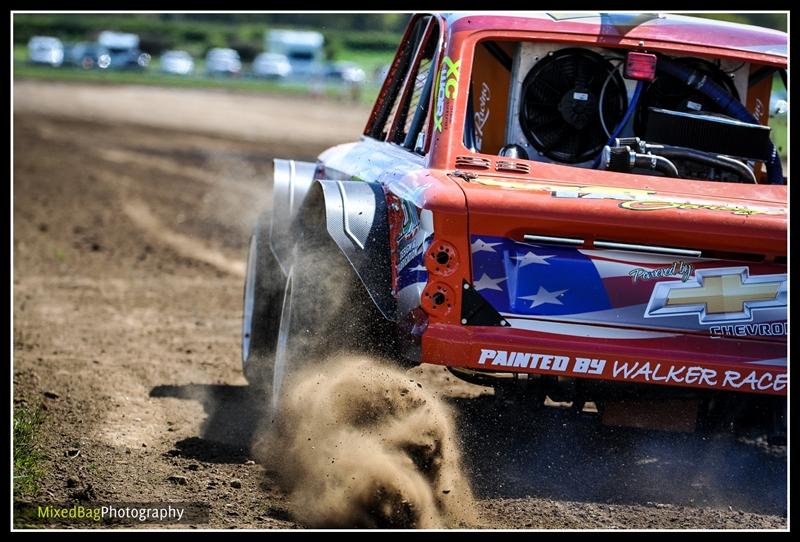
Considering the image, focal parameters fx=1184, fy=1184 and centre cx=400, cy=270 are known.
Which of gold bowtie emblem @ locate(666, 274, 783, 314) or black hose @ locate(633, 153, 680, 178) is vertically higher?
black hose @ locate(633, 153, 680, 178)

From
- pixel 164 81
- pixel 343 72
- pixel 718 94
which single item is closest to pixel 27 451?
pixel 718 94

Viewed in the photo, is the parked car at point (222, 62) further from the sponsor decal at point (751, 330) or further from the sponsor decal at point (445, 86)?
the sponsor decal at point (751, 330)

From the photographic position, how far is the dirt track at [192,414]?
4.88 metres

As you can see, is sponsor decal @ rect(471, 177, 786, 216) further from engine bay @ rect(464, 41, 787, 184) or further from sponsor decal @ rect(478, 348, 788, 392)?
engine bay @ rect(464, 41, 787, 184)

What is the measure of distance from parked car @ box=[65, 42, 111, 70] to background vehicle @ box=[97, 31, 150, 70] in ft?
1.89

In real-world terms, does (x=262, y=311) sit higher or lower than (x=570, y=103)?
lower

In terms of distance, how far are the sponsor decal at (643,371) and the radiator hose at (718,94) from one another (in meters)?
1.50

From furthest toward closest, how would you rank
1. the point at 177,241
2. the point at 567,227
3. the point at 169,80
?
the point at 169,80
the point at 177,241
the point at 567,227

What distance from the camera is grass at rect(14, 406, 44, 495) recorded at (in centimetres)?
475

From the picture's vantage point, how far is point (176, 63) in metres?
52.1

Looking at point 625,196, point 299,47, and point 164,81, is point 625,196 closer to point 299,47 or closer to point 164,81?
point 164,81

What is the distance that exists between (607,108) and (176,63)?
4832 centimetres

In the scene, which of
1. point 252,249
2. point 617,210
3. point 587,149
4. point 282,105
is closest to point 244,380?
point 252,249

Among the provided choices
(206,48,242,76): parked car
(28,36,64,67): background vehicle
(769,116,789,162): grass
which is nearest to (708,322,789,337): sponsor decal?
(769,116,789,162): grass
